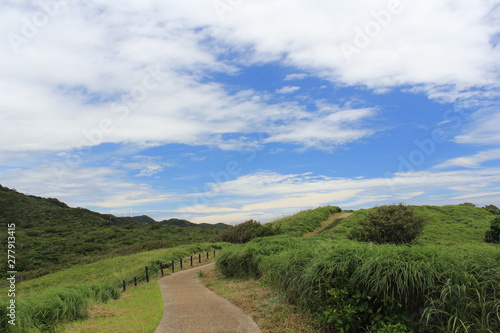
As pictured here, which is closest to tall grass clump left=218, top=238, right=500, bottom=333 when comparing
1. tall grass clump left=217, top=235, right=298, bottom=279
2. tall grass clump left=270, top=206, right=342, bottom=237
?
tall grass clump left=217, top=235, right=298, bottom=279

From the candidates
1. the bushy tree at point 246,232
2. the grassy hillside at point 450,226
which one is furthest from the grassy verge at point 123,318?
the bushy tree at point 246,232

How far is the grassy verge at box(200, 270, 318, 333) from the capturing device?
A: 268 inches

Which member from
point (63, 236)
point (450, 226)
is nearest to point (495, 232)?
point (450, 226)

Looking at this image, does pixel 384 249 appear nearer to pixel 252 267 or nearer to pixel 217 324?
pixel 217 324

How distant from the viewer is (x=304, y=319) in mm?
6980

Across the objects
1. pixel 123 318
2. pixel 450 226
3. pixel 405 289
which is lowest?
pixel 123 318

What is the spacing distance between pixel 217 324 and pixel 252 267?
5.19m

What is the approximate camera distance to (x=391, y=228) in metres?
16.2

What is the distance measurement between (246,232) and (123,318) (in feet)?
70.9

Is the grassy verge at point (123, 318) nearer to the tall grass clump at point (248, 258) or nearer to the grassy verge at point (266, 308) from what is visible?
the grassy verge at point (266, 308)

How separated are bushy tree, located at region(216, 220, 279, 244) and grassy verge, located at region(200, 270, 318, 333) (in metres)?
16.8

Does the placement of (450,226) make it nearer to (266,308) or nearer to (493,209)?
(493,209)

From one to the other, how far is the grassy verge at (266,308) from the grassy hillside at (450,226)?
31.0ft

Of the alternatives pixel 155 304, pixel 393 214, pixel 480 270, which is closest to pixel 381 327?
pixel 480 270
